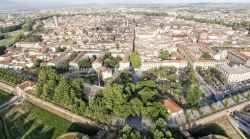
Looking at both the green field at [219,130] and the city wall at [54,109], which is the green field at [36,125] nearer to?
the city wall at [54,109]

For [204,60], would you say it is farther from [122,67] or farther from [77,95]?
[77,95]

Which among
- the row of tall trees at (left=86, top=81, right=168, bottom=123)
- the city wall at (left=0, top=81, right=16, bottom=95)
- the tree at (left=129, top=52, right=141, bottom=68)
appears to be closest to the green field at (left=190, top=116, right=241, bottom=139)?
the row of tall trees at (left=86, top=81, right=168, bottom=123)

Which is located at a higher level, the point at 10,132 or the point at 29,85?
the point at 29,85

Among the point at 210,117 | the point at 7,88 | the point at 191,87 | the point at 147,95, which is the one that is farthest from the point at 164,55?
the point at 7,88

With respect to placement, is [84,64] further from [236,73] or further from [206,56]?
[236,73]

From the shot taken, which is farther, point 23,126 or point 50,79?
point 50,79

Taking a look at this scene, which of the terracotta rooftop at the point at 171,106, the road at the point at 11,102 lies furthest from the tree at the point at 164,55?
the road at the point at 11,102

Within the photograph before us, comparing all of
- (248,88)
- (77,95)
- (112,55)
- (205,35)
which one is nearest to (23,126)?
(77,95)
